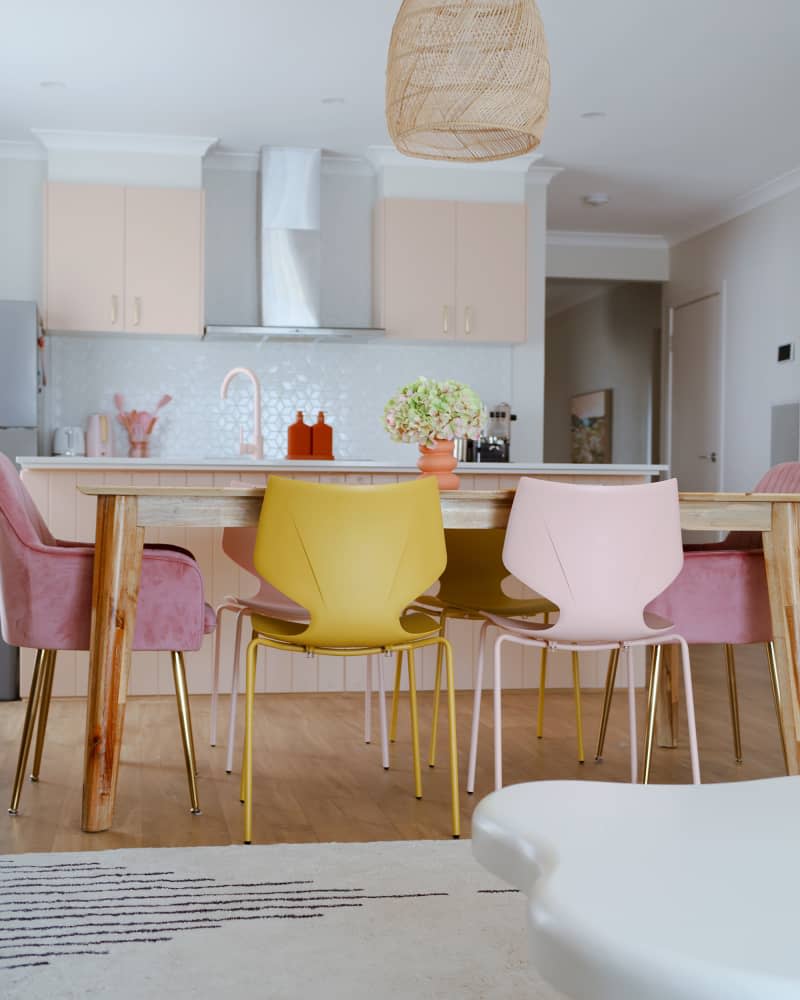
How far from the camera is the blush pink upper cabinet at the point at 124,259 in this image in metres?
6.04

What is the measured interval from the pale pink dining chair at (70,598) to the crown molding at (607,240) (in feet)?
19.4

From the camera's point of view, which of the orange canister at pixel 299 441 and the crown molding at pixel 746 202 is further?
the crown molding at pixel 746 202

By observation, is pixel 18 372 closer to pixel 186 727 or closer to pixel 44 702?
pixel 44 702

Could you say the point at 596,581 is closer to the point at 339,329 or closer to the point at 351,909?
the point at 351,909

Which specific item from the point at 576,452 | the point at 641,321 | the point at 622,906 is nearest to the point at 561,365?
the point at 576,452

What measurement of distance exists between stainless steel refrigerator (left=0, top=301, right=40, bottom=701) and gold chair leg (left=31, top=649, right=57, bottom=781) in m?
2.77

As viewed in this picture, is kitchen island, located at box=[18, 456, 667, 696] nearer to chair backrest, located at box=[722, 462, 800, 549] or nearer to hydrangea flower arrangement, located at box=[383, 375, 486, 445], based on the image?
chair backrest, located at box=[722, 462, 800, 549]

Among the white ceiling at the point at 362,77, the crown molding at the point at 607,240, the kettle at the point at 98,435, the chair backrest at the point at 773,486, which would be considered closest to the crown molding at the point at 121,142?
the white ceiling at the point at 362,77

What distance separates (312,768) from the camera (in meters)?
3.28

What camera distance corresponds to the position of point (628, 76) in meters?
5.11

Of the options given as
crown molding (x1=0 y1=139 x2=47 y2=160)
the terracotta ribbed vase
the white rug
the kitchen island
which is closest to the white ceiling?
crown molding (x1=0 y1=139 x2=47 y2=160)

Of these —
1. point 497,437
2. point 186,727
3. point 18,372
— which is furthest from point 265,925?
point 497,437

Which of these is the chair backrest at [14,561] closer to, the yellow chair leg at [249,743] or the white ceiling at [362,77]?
the yellow chair leg at [249,743]

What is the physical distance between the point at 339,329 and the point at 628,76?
2.01 metres
